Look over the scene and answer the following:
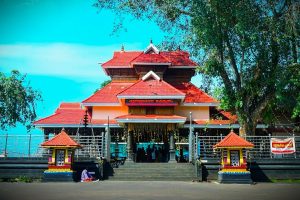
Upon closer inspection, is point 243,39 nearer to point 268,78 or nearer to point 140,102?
point 268,78

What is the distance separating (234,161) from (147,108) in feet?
25.9

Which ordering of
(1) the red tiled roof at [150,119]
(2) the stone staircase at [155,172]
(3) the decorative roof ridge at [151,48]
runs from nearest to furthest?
1. (2) the stone staircase at [155,172]
2. (1) the red tiled roof at [150,119]
3. (3) the decorative roof ridge at [151,48]

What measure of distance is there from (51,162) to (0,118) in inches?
953

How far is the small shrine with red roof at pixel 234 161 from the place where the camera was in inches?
597

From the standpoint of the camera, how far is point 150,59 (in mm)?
24641

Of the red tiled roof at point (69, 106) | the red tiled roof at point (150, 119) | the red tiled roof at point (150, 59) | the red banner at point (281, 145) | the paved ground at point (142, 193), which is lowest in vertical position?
the paved ground at point (142, 193)

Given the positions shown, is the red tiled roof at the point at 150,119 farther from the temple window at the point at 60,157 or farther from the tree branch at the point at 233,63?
the temple window at the point at 60,157

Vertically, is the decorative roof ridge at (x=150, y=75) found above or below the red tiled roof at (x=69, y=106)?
above

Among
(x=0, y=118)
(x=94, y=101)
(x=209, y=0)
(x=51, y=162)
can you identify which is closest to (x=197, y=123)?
(x=94, y=101)

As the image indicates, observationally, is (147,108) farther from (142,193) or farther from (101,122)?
(142,193)

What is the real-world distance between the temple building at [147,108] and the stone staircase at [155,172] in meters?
1.97

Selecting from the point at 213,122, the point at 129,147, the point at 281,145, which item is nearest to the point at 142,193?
the point at 281,145

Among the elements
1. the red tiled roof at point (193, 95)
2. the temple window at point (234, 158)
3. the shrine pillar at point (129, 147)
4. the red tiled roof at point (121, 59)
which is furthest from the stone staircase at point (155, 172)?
the red tiled roof at point (121, 59)

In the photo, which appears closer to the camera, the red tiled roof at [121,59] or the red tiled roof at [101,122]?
the red tiled roof at [101,122]
